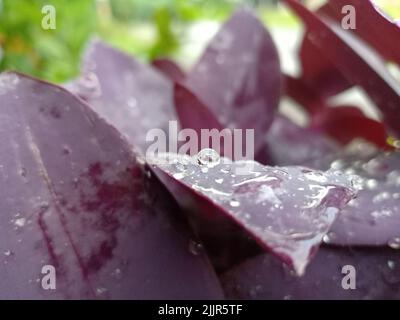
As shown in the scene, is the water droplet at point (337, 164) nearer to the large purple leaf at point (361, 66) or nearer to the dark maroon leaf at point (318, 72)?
the large purple leaf at point (361, 66)

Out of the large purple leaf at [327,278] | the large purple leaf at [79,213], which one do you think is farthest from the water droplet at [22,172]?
the large purple leaf at [327,278]

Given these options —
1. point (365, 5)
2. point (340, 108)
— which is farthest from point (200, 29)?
point (365, 5)

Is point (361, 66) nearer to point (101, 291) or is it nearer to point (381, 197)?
point (381, 197)

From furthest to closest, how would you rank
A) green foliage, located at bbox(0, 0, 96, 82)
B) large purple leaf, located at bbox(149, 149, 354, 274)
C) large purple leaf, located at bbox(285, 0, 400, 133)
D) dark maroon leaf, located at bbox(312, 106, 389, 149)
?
1. green foliage, located at bbox(0, 0, 96, 82)
2. dark maroon leaf, located at bbox(312, 106, 389, 149)
3. large purple leaf, located at bbox(285, 0, 400, 133)
4. large purple leaf, located at bbox(149, 149, 354, 274)

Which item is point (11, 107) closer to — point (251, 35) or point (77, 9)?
point (251, 35)

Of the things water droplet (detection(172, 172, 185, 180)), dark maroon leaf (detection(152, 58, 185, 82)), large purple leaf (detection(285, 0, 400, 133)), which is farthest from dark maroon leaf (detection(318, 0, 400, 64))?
dark maroon leaf (detection(152, 58, 185, 82))

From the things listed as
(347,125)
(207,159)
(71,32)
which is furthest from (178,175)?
(71,32)

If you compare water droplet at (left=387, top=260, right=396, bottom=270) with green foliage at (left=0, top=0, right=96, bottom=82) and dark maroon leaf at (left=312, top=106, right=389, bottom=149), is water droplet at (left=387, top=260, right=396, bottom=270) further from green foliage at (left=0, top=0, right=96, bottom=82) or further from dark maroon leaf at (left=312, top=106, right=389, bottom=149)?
green foliage at (left=0, top=0, right=96, bottom=82)
